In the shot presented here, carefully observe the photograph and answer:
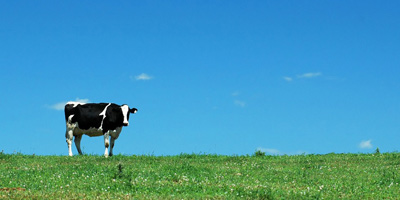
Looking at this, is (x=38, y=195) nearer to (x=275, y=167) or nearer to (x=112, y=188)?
(x=112, y=188)

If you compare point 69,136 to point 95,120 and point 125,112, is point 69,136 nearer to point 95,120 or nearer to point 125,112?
point 95,120

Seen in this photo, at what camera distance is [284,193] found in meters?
17.4

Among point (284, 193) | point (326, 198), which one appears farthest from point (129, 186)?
point (326, 198)

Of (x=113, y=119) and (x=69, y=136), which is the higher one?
(x=113, y=119)

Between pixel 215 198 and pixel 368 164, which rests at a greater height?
pixel 368 164

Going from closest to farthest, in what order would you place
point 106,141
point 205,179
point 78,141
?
point 205,179 < point 106,141 < point 78,141

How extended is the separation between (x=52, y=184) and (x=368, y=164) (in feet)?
46.9

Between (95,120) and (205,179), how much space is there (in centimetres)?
1414

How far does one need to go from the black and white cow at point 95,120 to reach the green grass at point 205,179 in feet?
15.5

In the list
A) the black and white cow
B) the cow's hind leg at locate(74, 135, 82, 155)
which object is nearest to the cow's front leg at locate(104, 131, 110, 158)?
the black and white cow

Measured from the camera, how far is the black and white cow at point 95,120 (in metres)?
31.7

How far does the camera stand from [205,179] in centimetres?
1992

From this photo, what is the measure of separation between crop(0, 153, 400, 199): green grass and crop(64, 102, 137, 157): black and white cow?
471cm

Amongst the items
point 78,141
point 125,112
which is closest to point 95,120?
point 125,112
